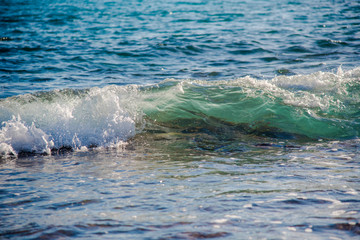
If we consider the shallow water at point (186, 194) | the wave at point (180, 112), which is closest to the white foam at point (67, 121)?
the wave at point (180, 112)

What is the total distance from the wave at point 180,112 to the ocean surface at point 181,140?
3 cm

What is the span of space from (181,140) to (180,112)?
51.8 inches

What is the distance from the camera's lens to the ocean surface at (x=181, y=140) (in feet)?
10.00

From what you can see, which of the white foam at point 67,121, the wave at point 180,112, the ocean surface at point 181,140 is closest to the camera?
the ocean surface at point 181,140

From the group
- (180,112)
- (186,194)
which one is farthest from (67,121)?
(186,194)

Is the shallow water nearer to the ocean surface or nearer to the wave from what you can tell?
the ocean surface

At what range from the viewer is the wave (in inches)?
240

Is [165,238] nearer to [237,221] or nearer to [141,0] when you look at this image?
[237,221]

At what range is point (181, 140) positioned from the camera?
610 cm

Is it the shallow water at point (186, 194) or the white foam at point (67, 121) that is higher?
the white foam at point (67, 121)

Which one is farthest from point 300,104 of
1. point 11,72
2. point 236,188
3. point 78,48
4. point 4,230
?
point 78,48

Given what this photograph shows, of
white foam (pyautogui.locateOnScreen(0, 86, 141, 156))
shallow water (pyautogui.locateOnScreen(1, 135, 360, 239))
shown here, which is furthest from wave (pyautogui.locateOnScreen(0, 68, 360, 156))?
shallow water (pyautogui.locateOnScreen(1, 135, 360, 239))

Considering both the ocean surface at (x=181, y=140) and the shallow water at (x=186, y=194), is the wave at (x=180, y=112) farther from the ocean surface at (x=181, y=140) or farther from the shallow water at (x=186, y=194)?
the shallow water at (x=186, y=194)

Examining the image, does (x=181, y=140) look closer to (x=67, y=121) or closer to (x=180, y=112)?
(x=180, y=112)
